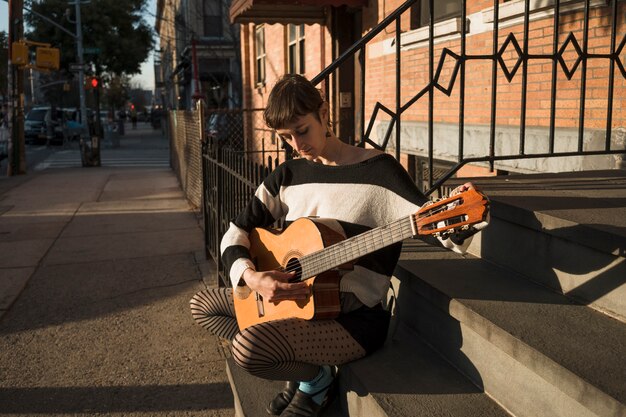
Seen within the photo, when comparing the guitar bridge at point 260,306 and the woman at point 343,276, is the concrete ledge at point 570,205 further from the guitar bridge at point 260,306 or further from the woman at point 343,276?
the guitar bridge at point 260,306

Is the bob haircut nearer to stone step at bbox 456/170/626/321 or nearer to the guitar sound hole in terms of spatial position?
the guitar sound hole

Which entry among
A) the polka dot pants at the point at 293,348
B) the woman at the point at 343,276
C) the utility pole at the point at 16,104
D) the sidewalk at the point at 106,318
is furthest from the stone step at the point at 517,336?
the utility pole at the point at 16,104

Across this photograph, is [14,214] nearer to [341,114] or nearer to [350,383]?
[341,114]

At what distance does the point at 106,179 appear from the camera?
14508mm

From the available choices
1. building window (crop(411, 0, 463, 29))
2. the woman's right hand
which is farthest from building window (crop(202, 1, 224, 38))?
the woman's right hand

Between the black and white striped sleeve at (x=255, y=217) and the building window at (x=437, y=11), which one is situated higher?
the building window at (x=437, y=11)

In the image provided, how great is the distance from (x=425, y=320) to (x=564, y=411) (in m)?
0.90

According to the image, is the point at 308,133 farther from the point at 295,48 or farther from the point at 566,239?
the point at 295,48

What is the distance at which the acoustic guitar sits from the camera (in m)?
2.20

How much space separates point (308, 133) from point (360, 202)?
353 mm

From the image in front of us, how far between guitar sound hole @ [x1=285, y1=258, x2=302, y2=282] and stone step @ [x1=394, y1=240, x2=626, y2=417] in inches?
22.6

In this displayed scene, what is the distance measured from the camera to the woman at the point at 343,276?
8.24ft

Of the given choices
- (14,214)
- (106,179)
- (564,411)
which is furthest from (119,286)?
(106,179)

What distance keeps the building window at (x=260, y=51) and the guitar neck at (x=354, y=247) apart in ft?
43.7
